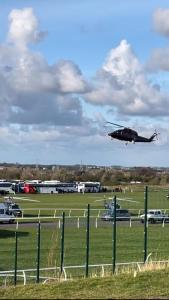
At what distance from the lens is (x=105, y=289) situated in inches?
607

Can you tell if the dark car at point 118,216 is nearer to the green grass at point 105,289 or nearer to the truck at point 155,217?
the truck at point 155,217

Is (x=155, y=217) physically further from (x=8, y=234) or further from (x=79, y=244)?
(x=79, y=244)

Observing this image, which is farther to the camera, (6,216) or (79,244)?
(6,216)

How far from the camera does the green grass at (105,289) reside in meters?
14.4

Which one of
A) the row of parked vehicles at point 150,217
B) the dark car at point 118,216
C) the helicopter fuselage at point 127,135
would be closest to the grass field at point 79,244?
the dark car at point 118,216

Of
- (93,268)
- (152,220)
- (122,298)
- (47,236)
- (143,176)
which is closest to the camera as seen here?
(122,298)

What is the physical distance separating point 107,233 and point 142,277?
115 ft

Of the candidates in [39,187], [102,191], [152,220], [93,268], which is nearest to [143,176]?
[102,191]

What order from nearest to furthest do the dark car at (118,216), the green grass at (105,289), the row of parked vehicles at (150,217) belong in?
the green grass at (105,289), the dark car at (118,216), the row of parked vehicles at (150,217)

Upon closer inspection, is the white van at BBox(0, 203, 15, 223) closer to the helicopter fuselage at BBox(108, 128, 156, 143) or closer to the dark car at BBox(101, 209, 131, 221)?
the dark car at BBox(101, 209, 131, 221)

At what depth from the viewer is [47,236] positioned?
155 ft

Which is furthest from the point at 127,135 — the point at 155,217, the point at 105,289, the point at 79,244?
the point at 155,217

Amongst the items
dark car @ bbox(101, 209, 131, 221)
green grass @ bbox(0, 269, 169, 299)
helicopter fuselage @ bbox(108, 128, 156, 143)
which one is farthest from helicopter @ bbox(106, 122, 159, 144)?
dark car @ bbox(101, 209, 131, 221)

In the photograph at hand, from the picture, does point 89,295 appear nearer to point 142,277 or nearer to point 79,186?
point 142,277
